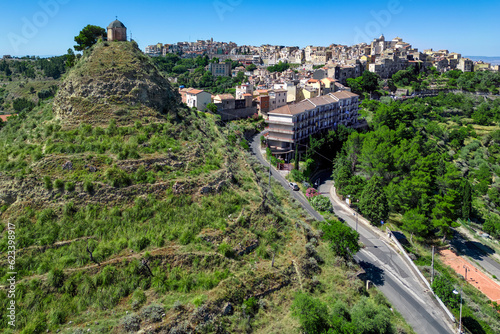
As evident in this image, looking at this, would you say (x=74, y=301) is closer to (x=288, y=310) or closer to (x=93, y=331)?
(x=93, y=331)

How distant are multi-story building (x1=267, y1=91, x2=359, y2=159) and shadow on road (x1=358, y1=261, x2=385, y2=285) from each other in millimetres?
25108

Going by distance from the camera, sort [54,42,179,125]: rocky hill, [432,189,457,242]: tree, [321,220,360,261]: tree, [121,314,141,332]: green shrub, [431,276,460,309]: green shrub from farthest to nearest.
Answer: [432,189,457,242]: tree → [54,42,179,125]: rocky hill → [321,220,360,261]: tree → [431,276,460,309]: green shrub → [121,314,141,332]: green shrub

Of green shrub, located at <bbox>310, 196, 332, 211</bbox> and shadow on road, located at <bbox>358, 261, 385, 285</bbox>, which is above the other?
green shrub, located at <bbox>310, 196, 332, 211</bbox>

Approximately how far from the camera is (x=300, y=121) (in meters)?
54.2

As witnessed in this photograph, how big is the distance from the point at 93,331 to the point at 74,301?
2270 mm

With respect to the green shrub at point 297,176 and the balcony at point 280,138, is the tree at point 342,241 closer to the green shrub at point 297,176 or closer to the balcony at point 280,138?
the green shrub at point 297,176

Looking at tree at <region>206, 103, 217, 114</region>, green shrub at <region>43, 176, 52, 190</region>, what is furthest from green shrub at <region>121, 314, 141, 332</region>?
tree at <region>206, 103, 217, 114</region>

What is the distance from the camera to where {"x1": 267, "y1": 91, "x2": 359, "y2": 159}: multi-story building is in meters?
52.8

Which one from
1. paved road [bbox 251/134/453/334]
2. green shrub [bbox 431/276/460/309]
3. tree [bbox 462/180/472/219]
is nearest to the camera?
paved road [bbox 251/134/453/334]

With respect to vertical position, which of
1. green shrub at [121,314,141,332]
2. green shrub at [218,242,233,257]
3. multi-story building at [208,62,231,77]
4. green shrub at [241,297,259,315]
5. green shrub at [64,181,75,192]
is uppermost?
multi-story building at [208,62,231,77]

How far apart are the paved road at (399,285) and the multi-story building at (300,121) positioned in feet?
60.9

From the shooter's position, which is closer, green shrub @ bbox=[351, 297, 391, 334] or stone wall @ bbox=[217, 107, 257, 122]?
green shrub @ bbox=[351, 297, 391, 334]

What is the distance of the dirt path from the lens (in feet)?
102

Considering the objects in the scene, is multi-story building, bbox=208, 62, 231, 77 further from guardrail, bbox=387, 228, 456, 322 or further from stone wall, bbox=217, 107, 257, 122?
guardrail, bbox=387, 228, 456, 322
